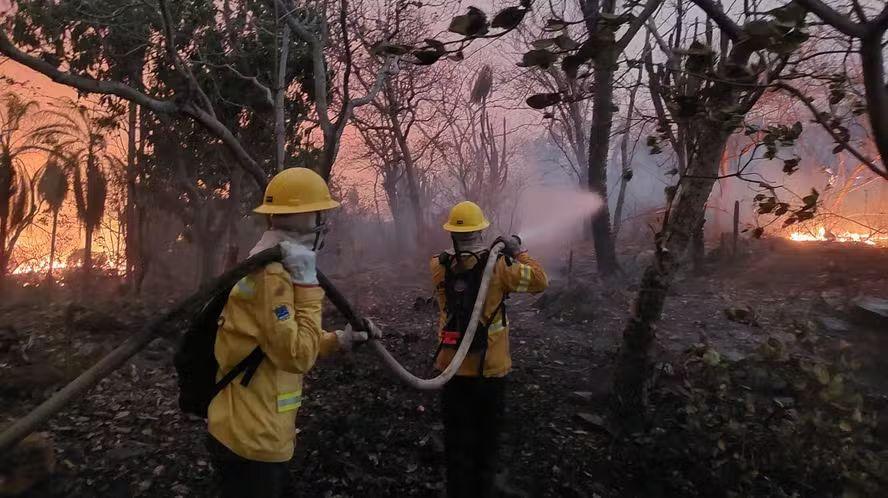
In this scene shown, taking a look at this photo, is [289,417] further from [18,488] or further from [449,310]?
[18,488]

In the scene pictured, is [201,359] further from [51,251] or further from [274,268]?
[51,251]

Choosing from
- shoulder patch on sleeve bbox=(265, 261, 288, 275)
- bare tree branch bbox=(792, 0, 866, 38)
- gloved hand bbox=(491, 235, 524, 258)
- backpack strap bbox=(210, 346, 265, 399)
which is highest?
bare tree branch bbox=(792, 0, 866, 38)

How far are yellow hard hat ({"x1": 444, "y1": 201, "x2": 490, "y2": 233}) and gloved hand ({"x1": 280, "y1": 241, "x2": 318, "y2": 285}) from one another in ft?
5.15

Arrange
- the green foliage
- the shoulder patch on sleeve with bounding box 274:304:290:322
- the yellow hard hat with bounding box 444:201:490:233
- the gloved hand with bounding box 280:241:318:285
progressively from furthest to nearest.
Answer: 1. the yellow hard hat with bounding box 444:201:490:233
2. the green foliage
3. the gloved hand with bounding box 280:241:318:285
4. the shoulder patch on sleeve with bounding box 274:304:290:322

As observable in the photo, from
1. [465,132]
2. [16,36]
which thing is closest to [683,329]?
[16,36]

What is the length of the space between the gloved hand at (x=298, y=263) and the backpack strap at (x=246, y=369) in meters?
0.34

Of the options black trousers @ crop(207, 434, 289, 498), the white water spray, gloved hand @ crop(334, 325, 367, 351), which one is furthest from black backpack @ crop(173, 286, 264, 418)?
the white water spray

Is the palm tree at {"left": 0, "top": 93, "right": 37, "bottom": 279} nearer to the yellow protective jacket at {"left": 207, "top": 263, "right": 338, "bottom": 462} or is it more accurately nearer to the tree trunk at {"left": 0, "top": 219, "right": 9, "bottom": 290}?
the tree trunk at {"left": 0, "top": 219, "right": 9, "bottom": 290}

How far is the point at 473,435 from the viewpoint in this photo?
349 centimetres

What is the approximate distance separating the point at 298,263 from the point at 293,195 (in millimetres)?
346

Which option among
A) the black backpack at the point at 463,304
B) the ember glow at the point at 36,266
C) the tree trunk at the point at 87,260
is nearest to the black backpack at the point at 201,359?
the black backpack at the point at 463,304

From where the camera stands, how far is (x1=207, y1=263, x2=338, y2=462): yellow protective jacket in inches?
82.1

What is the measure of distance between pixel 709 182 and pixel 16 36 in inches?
417

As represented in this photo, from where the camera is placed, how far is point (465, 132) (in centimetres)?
2614
